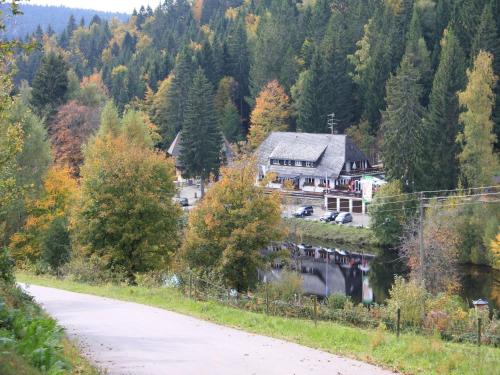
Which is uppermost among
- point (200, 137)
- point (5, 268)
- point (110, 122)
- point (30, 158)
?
point (200, 137)

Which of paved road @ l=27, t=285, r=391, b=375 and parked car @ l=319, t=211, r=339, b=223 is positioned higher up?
parked car @ l=319, t=211, r=339, b=223

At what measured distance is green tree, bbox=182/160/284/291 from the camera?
3186cm

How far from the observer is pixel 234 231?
31.8 metres

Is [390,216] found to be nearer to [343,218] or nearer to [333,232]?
[333,232]

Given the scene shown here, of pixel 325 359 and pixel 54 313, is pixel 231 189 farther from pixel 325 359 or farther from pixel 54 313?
pixel 325 359

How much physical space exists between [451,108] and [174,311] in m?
47.5

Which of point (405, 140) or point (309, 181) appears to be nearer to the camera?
point (405, 140)

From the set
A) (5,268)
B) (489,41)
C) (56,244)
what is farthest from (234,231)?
(489,41)

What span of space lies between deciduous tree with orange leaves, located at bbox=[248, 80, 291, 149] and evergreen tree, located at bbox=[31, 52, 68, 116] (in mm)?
23174

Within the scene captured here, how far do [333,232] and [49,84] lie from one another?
29897 mm

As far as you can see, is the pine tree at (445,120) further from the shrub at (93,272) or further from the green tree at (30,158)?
the shrub at (93,272)

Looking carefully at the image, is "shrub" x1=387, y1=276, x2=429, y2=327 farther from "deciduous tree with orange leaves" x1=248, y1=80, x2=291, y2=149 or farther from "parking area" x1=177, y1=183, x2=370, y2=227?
"deciduous tree with orange leaves" x1=248, y1=80, x2=291, y2=149

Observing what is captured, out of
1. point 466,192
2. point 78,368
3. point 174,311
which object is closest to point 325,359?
point 78,368

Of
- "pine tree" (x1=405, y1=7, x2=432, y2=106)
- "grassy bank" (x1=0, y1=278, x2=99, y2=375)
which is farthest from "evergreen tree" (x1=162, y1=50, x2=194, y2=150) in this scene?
"grassy bank" (x1=0, y1=278, x2=99, y2=375)
